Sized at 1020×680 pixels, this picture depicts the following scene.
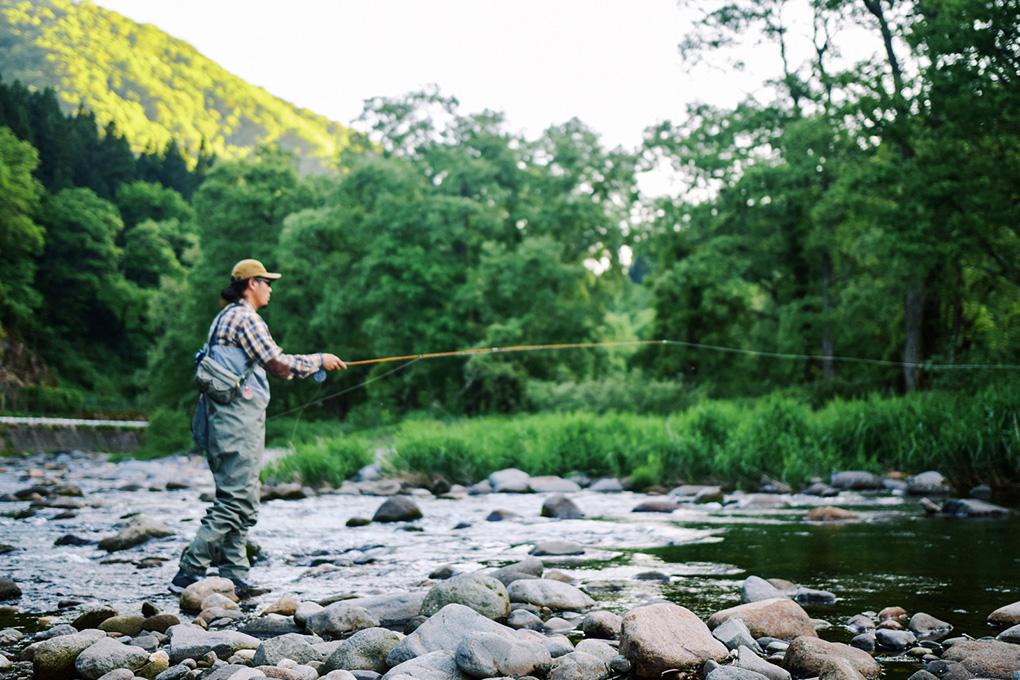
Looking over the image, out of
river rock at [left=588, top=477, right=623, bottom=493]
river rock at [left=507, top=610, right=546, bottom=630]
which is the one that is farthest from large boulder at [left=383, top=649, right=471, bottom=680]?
river rock at [left=588, top=477, right=623, bottom=493]

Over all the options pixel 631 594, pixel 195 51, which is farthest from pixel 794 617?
pixel 195 51

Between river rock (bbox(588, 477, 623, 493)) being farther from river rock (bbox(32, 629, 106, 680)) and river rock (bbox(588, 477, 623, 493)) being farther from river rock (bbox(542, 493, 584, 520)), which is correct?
river rock (bbox(32, 629, 106, 680))

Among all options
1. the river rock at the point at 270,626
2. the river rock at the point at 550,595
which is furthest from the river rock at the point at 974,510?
the river rock at the point at 270,626

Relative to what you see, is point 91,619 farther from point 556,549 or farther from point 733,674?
point 556,549

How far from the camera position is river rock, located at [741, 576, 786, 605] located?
4.00m

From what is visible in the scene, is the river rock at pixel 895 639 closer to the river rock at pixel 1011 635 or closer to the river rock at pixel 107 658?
the river rock at pixel 1011 635

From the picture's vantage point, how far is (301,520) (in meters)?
8.23

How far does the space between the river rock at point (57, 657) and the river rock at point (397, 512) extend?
4855mm

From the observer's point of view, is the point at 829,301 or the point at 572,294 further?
the point at 572,294

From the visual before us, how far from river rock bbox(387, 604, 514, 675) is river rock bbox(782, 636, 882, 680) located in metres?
1.06

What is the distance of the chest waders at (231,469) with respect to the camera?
476 cm

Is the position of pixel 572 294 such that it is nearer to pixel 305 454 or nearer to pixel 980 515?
pixel 305 454

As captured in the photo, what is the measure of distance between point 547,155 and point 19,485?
20.8 metres

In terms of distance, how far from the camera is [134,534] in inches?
255
